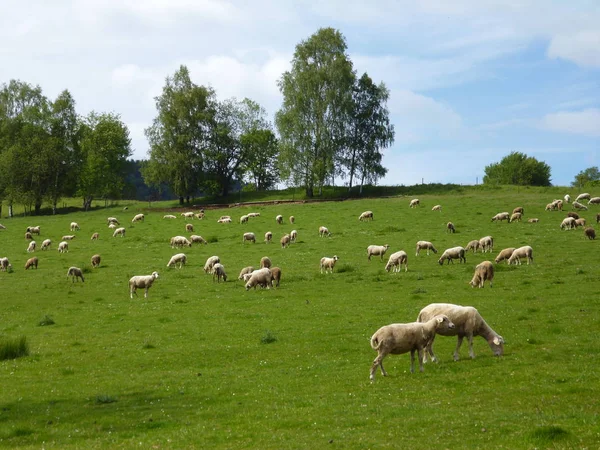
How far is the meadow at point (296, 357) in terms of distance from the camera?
1302 cm

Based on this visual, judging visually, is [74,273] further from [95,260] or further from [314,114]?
[314,114]

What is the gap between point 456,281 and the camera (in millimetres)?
33469

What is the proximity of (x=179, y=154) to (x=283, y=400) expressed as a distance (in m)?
78.3

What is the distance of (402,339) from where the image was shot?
55.3 feet

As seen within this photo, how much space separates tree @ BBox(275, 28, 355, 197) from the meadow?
3645 cm

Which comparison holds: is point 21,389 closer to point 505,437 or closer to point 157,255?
point 505,437

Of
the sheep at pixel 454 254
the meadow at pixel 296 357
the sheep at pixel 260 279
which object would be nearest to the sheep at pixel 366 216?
the meadow at pixel 296 357

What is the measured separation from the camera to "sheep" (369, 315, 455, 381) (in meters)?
16.7

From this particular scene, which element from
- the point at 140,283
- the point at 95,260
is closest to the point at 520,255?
the point at 140,283

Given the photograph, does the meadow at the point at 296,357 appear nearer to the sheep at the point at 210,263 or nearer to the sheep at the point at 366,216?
the sheep at the point at 210,263

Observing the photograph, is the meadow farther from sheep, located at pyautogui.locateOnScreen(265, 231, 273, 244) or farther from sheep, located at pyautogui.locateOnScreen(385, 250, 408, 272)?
sheep, located at pyautogui.locateOnScreen(265, 231, 273, 244)

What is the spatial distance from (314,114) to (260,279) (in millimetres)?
54666

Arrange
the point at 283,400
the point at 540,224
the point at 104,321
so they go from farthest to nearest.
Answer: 1. the point at 540,224
2. the point at 104,321
3. the point at 283,400

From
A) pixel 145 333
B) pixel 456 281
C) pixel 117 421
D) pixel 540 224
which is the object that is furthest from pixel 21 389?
pixel 540 224
